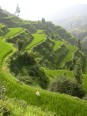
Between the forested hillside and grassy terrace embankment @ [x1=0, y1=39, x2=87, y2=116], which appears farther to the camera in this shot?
grassy terrace embankment @ [x1=0, y1=39, x2=87, y2=116]

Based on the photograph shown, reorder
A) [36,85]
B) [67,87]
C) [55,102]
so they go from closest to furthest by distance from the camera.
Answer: [55,102]
[67,87]
[36,85]

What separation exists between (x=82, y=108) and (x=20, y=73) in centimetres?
2531

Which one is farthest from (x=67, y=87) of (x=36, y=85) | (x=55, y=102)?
(x=55, y=102)

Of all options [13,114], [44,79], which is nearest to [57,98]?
[13,114]

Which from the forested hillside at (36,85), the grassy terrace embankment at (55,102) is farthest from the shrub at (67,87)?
the grassy terrace embankment at (55,102)

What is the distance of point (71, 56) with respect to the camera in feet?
457

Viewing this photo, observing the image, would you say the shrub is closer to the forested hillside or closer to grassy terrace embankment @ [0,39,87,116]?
the forested hillside

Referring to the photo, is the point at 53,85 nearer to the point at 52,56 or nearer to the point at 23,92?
the point at 23,92

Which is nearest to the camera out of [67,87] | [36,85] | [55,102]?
[55,102]

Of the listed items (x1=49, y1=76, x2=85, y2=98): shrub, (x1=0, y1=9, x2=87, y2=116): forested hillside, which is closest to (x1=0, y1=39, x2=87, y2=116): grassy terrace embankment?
(x1=0, y1=9, x2=87, y2=116): forested hillside

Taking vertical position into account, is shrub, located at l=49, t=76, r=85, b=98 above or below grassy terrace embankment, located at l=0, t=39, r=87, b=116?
below

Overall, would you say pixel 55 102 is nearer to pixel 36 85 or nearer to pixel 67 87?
pixel 67 87

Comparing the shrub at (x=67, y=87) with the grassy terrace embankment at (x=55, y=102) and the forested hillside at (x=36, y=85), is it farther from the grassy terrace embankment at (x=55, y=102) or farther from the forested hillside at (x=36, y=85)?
the grassy terrace embankment at (x=55, y=102)

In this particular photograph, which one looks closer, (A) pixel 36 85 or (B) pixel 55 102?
(B) pixel 55 102
